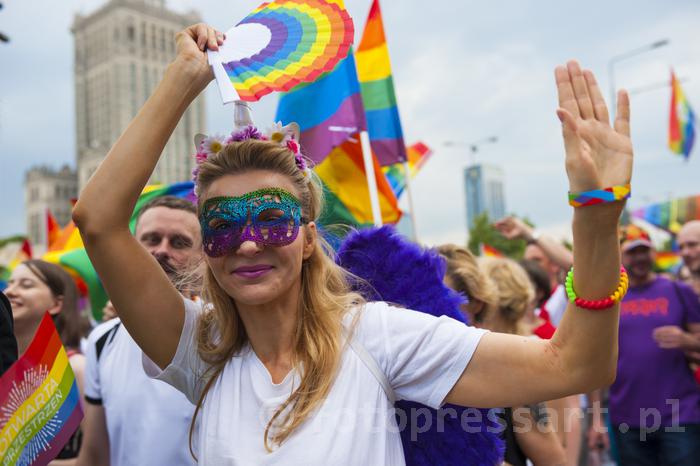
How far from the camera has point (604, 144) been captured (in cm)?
154

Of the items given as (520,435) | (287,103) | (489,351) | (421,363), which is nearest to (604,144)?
(489,351)

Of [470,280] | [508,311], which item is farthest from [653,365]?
[470,280]

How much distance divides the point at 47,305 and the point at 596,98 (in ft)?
10.5

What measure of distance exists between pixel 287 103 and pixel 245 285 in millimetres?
2747

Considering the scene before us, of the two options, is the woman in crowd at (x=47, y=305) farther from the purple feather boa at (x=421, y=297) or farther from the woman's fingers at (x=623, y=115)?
the woman's fingers at (x=623, y=115)

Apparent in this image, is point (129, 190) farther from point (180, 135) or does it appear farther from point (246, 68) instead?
point (180, 135)

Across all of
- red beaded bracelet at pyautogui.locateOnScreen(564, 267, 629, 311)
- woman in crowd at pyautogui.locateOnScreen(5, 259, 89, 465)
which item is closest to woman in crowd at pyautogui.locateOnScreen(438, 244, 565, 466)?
red beaded bracelet at pyautogui.locateOnScreen(564, 267, 629, 311)

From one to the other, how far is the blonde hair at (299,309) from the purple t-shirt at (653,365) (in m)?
3.51

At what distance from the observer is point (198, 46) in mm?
1959

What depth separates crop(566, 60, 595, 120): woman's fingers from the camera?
61.8 inches

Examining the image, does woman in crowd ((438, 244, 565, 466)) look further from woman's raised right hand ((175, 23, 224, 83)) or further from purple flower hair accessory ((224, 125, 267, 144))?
woman's raised right hand ((175, 23, 224, 83))

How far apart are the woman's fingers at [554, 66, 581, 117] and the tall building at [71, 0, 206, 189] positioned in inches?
3467

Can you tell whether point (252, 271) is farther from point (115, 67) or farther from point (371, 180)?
point (115, 67)

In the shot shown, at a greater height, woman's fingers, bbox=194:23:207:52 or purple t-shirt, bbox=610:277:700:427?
woman's fingers, bbox=194:23:207:52
